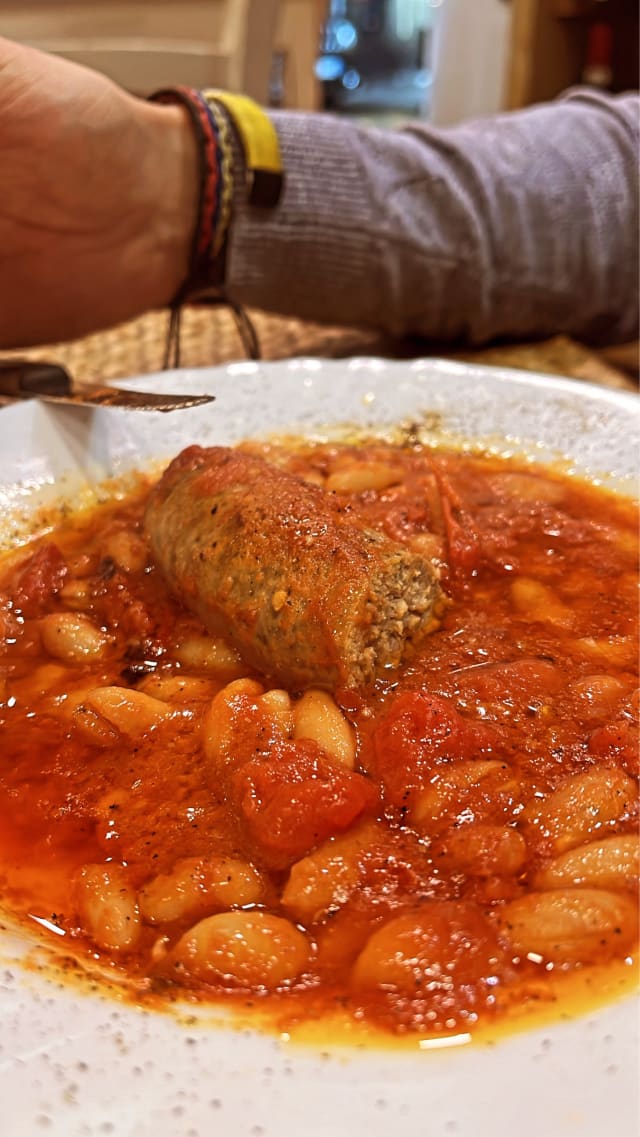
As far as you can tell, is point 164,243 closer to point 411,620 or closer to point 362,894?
point 411,620

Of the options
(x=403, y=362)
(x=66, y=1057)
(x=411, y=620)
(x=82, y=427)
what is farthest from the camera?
(x=403, y=362)

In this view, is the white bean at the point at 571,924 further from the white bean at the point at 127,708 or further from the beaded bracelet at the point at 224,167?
the beaded bracelet at the point at 224,167

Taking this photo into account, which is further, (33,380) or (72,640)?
(33,380)

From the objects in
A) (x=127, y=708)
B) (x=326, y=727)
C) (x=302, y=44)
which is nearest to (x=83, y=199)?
(x=127, y=708)

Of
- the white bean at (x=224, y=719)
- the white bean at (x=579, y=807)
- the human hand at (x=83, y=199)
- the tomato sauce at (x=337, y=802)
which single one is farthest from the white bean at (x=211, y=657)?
the human hand at (x=83, y=199)

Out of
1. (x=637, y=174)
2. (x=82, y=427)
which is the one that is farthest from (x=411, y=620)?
(x=637, y=174)

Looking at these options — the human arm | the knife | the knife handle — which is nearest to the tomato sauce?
the knife

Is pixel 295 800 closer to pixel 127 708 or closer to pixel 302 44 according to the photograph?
pixel 127 708
